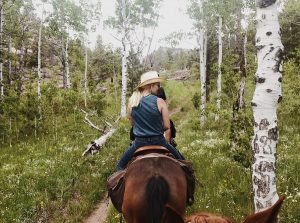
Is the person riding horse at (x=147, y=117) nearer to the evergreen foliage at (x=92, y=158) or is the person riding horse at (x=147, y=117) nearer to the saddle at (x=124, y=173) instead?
the saddle at (x=124, y=173)

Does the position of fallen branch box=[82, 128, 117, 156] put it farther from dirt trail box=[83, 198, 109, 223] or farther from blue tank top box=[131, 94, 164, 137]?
blue tank top box=[131, 94, 164, 137]

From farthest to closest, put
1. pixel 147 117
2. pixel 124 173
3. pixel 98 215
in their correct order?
1. pixel 98 215
2. pixel 147 117
3. pixel 124 173

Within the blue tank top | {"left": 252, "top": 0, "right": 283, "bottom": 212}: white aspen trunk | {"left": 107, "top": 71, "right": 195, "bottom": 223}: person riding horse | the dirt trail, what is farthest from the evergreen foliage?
{"left": 252, "top": 0, "right": 283, "bottom": 212}: white aspen trunk

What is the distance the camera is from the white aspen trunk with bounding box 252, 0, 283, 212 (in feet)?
16.5

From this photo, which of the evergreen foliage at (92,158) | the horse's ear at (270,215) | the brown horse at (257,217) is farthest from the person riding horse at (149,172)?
the horse's ear at (270,215)

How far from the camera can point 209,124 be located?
74.0 ft

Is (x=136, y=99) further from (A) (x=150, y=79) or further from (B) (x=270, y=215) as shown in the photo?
(B) (x=270, y=215)

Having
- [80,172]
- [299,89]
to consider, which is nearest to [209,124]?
[299,89]

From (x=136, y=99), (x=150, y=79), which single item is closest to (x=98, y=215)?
(x=136, y=99)

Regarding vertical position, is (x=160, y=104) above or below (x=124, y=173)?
above

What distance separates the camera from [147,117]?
6496mm

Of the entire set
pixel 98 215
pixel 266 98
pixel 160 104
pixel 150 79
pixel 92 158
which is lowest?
pixel 98 215

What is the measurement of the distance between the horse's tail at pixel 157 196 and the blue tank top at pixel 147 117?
50.3 inches

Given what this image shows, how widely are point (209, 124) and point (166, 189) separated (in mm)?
17573
